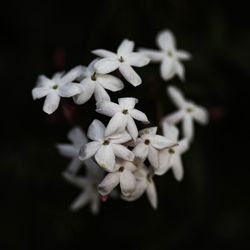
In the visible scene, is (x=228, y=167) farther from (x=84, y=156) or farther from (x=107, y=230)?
(x=84, y=156)

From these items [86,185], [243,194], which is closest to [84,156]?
[86,185]

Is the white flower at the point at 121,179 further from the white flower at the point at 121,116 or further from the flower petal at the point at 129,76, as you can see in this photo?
the flower petal at the point at 129,76

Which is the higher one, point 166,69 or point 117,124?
point 166,69

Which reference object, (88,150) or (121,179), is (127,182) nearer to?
(121,179)

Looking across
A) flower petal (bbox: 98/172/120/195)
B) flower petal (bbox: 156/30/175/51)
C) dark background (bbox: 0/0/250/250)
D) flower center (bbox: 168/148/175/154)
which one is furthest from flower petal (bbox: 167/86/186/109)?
flower petal (bbox: 98/172/120/195)

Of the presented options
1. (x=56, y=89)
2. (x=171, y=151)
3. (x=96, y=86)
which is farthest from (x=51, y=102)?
(x=171, y=151)

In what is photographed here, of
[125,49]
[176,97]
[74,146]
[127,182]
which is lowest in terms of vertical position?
[127,182]
